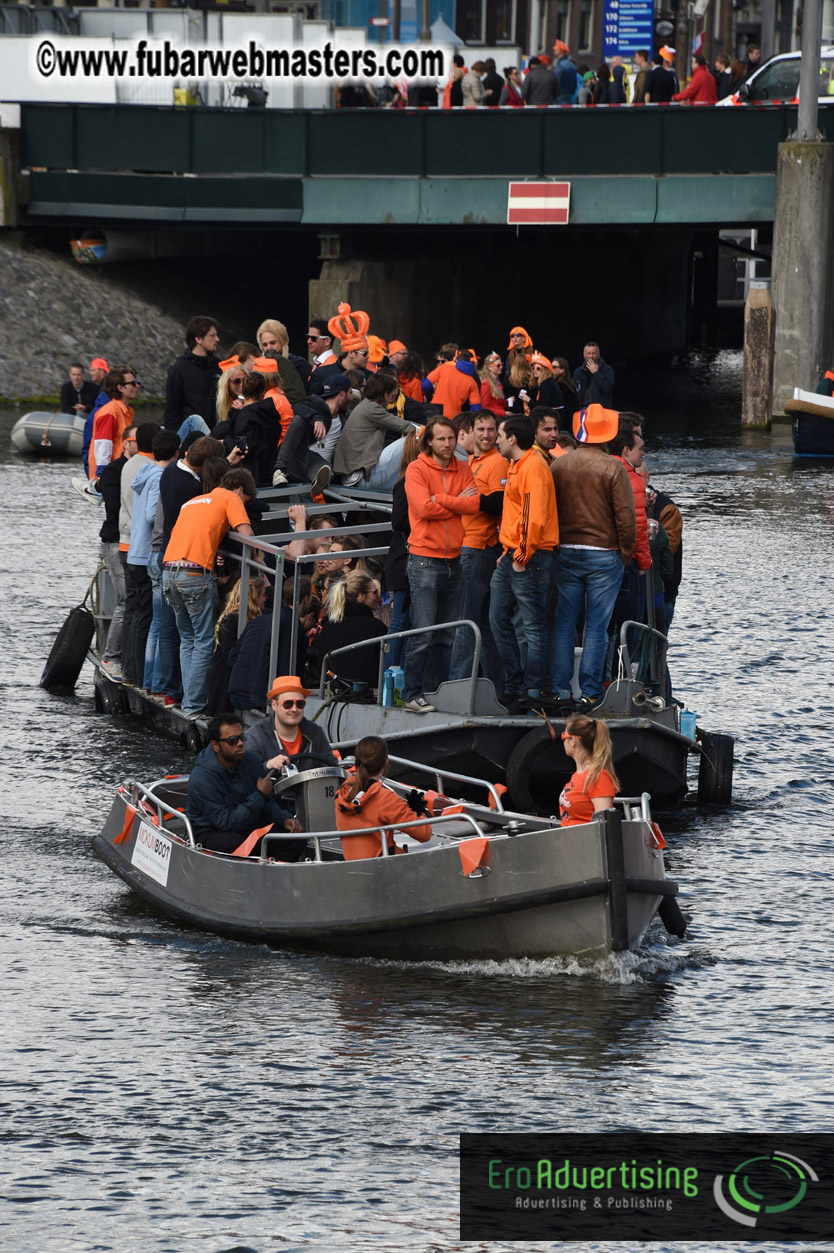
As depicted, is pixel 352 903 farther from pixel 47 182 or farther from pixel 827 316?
pixel 47 182

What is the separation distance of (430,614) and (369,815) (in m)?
2.97

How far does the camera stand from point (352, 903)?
→ 1066 cm

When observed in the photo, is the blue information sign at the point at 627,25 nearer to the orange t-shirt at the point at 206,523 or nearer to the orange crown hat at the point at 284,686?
the orange t-shirt at the point at 206,523

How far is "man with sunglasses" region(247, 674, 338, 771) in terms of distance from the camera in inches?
458

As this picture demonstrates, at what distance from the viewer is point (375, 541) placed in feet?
50.6

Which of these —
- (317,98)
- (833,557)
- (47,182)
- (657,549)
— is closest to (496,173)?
(317,98)

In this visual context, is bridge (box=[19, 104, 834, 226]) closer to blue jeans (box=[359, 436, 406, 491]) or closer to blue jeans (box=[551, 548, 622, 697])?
blue jeans (box=[359, 436, 406, 491])

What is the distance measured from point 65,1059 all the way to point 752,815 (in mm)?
5872

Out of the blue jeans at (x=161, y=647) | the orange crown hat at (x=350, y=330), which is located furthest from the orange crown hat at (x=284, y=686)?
the orange crown hat at (x=350, y=330)

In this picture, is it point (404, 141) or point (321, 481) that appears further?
point (404, 141)

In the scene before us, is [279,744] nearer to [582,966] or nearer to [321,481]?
[582,966]

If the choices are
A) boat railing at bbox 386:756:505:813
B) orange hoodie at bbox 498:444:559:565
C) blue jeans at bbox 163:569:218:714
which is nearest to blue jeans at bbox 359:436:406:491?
blue jeans at bbox 163:569:218:714

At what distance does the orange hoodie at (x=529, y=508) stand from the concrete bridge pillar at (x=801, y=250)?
74.1 feet

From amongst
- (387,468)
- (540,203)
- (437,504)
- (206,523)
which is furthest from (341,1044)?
(540,203)
